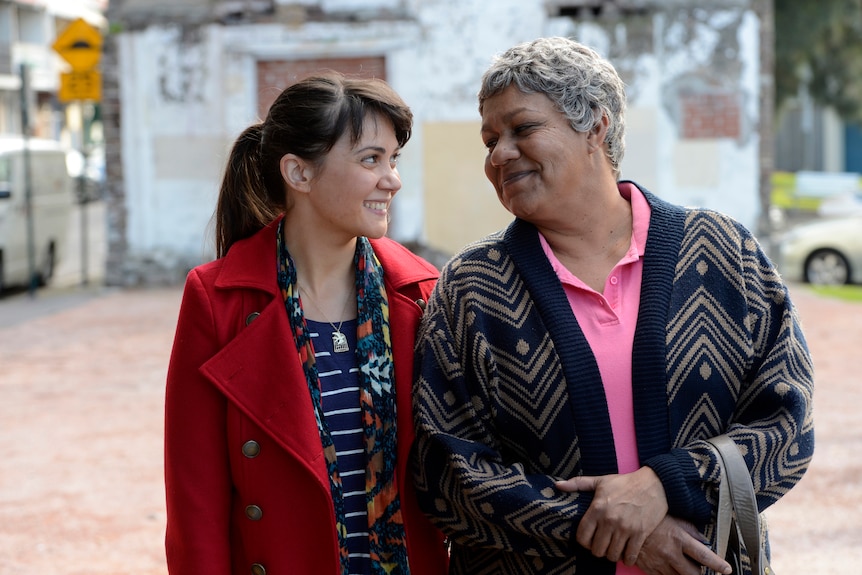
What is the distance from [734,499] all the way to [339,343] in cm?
91

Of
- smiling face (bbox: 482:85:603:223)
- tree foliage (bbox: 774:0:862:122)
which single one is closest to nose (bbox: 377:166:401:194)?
smiling face (bbox: 482:85:603:223)

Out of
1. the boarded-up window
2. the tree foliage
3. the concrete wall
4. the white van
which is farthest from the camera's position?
the tree foliage

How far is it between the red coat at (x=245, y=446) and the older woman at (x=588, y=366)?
0.20 meters

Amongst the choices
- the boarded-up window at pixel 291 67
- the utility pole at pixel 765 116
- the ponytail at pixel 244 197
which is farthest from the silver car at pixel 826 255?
the ponytail at pixel 244 197

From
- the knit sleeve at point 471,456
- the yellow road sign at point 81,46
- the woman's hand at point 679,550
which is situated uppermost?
Result: the yellow road sign at point 81,46

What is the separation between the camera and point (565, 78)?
2309mm

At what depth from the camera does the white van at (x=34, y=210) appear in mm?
13023

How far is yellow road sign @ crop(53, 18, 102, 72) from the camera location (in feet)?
41.8

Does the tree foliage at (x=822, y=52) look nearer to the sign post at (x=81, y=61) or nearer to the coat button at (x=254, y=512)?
the sign post at (x=81, y=61)

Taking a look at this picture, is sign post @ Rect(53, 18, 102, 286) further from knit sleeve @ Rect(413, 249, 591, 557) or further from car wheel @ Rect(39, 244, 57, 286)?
knit sleeve @ Rect(413, 249, 591, 557)

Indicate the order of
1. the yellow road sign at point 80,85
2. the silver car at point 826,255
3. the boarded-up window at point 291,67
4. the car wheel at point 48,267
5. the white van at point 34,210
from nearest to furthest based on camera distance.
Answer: the boarded-up window at point 291,67, the yellow road sign at point 80,85, the white van at point 34,210, the silver car at point 826,255, the car wheel at point 48,267

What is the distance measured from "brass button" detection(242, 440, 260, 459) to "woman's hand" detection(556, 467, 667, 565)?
681 mm

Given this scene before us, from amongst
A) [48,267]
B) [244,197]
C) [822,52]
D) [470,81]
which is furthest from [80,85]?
[822,52]

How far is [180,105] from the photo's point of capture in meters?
12.5
